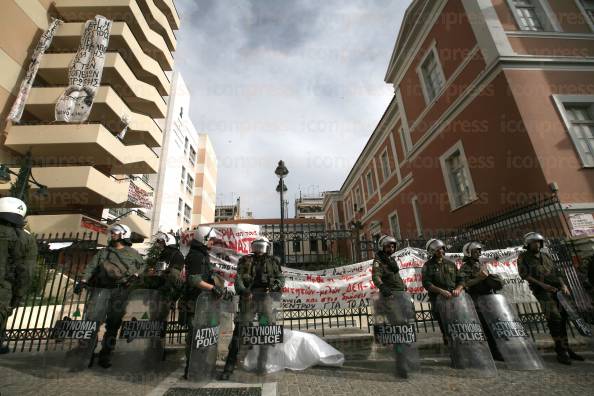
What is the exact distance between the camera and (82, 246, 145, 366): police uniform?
4195 mm

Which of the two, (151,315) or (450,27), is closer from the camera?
(151,315)

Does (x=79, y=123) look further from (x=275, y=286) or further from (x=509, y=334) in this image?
(x=509, y=334)

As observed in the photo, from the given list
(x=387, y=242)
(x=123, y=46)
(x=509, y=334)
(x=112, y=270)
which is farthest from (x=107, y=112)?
(x=509, y=334)

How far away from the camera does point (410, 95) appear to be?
14.7 m

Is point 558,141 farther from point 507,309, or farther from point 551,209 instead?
point 507,309

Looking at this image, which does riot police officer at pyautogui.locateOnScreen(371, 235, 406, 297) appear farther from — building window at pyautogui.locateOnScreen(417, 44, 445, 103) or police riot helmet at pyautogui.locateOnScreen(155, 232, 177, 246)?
building window at pyautogui.locateOnScreen(417, 44, 445, 103)

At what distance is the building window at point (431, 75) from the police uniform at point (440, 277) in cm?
A: 1009

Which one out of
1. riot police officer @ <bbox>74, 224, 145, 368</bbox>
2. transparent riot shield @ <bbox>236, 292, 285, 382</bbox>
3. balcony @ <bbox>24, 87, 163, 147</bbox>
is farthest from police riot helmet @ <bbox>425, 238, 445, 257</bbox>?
balcony @ <bbox>24, 87, 163, 147</bbox>

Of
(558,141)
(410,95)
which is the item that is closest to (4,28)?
(410,95)

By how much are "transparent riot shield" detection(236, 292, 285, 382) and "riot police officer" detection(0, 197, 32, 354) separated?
2.58 meters

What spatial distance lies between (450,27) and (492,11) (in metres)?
1.69

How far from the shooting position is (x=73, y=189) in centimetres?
1419

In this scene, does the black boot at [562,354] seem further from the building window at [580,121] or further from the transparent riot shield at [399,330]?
Answer: the building window at [580,121]

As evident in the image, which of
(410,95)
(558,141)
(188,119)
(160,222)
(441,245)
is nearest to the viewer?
(441,245)
